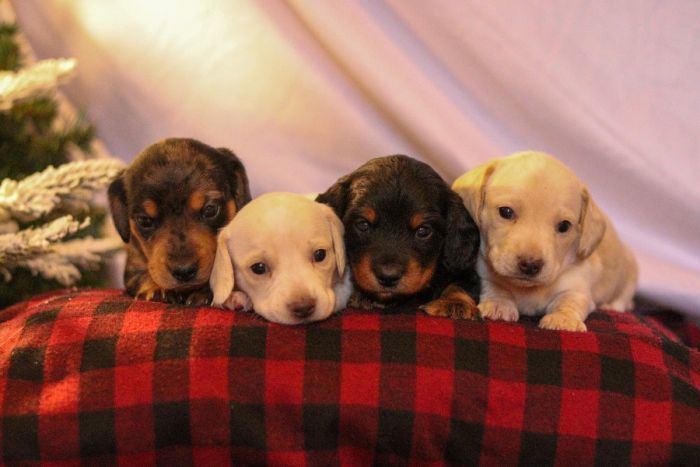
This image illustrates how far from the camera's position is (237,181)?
10.0 ft

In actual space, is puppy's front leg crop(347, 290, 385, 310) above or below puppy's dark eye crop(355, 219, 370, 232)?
below

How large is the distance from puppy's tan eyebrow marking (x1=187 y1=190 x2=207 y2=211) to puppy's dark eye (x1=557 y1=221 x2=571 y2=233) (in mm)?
1475

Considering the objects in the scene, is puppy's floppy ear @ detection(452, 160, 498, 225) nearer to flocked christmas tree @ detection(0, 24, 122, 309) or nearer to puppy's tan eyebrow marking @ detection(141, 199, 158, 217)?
puppy's tan eyebrow marking @ detection(141, 199, 158, 217)

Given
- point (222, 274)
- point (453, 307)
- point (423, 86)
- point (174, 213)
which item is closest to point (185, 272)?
point (222, 274)

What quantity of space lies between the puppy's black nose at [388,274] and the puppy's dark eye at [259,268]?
1.46 ft

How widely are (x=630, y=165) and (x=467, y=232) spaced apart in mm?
1594

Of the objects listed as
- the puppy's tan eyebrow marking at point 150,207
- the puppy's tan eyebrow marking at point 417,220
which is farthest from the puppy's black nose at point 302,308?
the puppy's tan eyebrow marking at point 150,207

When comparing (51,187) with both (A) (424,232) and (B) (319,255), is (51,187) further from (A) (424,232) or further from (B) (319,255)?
(A) (424,232)

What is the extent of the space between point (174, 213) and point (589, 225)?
68.2 inches

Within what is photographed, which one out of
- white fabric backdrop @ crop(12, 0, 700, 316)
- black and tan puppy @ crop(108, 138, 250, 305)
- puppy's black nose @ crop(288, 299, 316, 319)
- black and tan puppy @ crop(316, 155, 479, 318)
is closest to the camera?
puppy's black nose @ crop(288, 299, 316, 319)

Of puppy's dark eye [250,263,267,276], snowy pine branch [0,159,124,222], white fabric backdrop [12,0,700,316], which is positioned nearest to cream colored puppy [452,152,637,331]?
puppy's dark eye [250,263,267,276]

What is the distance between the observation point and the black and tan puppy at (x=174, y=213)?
8.86 ft

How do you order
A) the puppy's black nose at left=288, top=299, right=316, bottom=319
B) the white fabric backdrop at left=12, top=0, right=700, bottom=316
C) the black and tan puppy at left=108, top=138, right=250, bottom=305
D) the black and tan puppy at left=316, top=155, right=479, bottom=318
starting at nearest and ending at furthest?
the puppy's black nose at left=288, top=299, right=316, bottom=319, the black and tan puppy at left=316, top=155, right=479, bottom=318, the black and tan puppy at left=108, top=138, right=250, bottom=305, the white fabric backdrop at left=12, top=0, right=700, bottom=316

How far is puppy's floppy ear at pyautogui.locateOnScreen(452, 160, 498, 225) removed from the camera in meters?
2.87
